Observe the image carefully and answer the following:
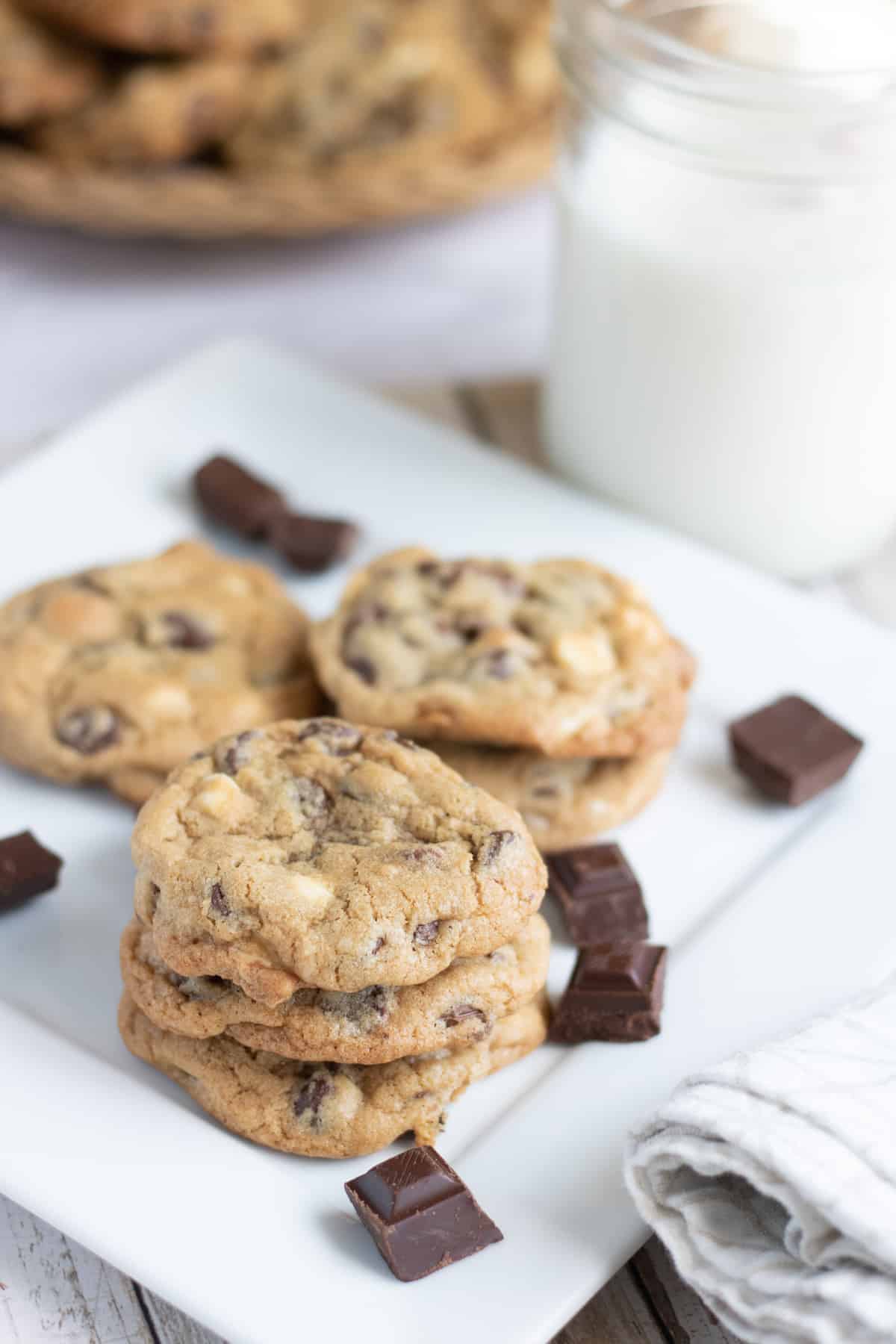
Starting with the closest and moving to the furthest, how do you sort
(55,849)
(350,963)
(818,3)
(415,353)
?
(350,963)
(55,849)
(818,3)
(415,353)

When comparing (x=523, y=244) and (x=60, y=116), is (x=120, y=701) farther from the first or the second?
(x=523, y=244)

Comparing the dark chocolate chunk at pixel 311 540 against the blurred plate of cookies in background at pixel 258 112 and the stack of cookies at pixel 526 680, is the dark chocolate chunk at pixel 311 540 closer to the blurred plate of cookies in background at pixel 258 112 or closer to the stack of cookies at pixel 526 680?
the stack of cookies at pixel 526 680

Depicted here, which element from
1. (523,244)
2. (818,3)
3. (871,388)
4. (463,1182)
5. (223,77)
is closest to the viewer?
(463,1182)

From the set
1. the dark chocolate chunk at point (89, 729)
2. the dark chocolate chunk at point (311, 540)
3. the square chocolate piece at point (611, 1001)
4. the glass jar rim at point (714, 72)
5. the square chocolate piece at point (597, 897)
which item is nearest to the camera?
the square chocolate piece at point (611, 1001)

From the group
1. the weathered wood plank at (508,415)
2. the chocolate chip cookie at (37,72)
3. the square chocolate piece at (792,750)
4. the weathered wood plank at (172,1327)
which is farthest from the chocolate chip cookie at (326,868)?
the chocolate chip cookie at (37,72)

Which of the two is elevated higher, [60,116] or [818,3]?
[818,3]

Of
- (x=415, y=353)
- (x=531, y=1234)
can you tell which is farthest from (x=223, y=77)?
(x=531, y=1234)

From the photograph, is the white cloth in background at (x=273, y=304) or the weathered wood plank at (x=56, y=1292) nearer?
the weathered wood plank at (x=56, y=1292)
